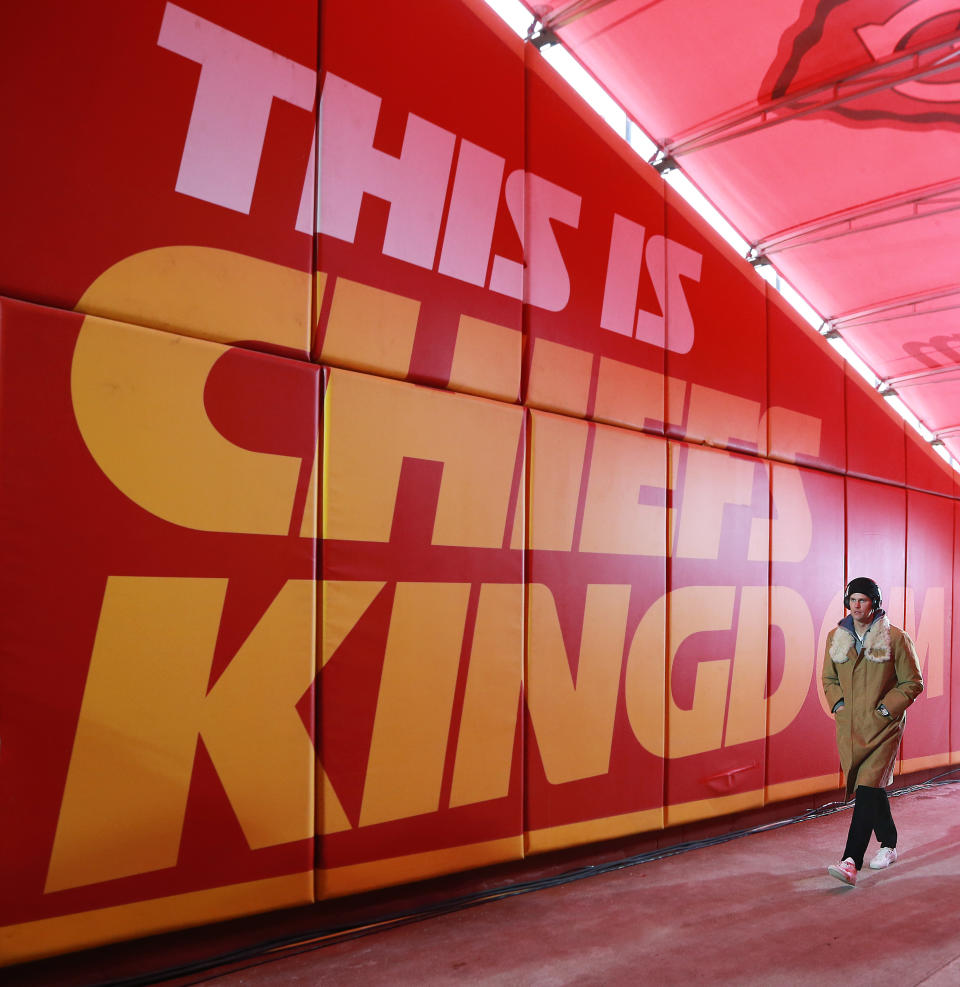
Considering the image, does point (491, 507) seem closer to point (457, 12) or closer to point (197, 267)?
point (197, 267)

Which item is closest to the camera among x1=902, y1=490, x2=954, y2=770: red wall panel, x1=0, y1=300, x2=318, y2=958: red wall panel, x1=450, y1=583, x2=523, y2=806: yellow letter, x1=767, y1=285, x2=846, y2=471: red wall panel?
x1=0, y1=300, x2=318, y2=958: red wall panel

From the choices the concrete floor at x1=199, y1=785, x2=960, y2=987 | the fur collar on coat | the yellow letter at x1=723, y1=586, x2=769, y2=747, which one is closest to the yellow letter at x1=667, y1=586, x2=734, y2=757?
the yellow letter at x1=723, y1=586, x2=769, y2=747

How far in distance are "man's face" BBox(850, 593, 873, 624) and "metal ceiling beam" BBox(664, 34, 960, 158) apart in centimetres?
287

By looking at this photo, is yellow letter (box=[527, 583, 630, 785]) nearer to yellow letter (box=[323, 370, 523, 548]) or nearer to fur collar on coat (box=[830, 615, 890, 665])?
yellow letter (box=[323, 370, 523, 548])

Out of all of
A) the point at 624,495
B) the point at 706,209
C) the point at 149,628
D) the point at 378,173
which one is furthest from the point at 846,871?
the point at 706,209

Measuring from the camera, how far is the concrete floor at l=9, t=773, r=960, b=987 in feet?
9.70

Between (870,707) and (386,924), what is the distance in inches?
97.7

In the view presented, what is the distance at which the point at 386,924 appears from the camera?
345cm

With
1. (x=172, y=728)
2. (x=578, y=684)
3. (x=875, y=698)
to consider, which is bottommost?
(x=172, y=728)

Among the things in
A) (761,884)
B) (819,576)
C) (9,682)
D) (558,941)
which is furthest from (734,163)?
(9,682)

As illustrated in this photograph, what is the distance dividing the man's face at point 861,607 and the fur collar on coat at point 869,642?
0.05m

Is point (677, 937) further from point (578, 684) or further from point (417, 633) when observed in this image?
point (417, 633)

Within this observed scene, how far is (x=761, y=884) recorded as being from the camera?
4.15m

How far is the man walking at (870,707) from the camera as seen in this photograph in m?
4.03
